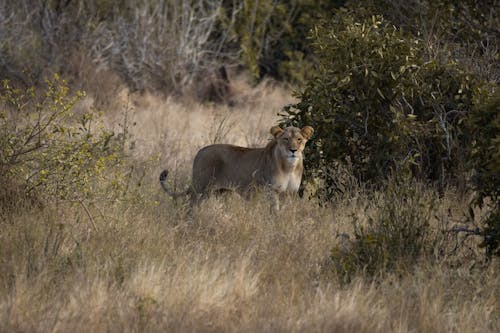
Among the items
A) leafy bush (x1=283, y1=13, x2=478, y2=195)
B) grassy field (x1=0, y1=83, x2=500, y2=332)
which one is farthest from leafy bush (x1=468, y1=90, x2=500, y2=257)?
leafy bush (x1=283, y1=13, x2=478, y2=195)

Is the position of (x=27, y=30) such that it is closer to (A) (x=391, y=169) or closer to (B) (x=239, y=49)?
(B) (x=239, y=49)

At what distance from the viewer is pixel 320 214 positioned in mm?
8117

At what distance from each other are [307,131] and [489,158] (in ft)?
7.27

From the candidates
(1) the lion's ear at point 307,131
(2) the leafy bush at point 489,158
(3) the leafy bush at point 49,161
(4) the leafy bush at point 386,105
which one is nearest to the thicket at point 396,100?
(4) the leafy bush at point 386,105

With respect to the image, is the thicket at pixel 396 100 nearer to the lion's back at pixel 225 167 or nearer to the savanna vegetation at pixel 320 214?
the savanna vegetation at pixel 320 214

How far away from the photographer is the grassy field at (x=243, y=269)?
17.8 feet

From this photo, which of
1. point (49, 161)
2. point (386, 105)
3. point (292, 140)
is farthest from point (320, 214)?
point (49, 161)

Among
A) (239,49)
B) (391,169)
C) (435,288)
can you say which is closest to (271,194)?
(391,169)

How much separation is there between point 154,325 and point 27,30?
43.3 feet

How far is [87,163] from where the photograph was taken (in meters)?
7.62

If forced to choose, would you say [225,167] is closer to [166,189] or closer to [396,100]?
[166,189]

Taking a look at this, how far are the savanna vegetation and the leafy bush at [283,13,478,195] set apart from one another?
0.06ft

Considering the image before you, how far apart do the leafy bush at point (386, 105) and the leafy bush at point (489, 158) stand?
1.34 m

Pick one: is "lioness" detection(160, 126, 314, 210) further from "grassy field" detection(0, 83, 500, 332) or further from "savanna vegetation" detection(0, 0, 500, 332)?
"grassy field" detection(0, 83, 500, 332)
